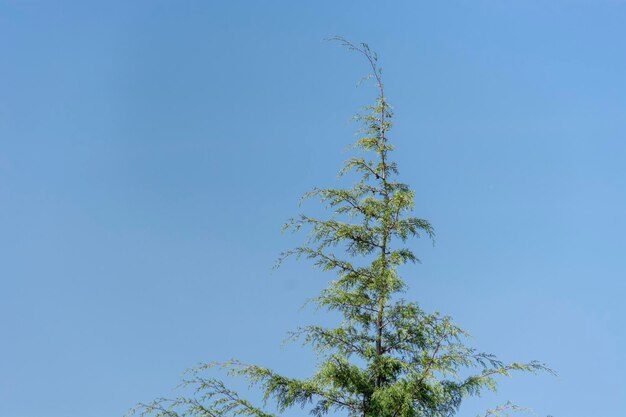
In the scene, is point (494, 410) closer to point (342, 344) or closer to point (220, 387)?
point (342, 344)

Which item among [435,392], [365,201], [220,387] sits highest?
[365,201]

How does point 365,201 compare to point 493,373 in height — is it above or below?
above

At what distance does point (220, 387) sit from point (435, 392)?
4.43 m

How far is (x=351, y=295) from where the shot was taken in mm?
16406

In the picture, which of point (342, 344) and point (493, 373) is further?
point (342, 344)

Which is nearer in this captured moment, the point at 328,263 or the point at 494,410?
the point at 494,410

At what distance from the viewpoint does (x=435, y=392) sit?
47.5ft

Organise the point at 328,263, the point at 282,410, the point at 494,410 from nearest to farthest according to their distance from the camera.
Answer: the point at 494,410 < the point at 282,410 < the point at 328,263

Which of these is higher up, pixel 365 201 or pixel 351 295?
pixel 365 201

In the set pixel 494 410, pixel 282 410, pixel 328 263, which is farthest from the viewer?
pixel 328 263

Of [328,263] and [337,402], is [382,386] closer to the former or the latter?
[337,402]

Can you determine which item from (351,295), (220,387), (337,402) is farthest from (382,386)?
(220,387)

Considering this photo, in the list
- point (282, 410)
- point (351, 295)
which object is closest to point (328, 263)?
point (351, 295)

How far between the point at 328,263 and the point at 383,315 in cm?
179
